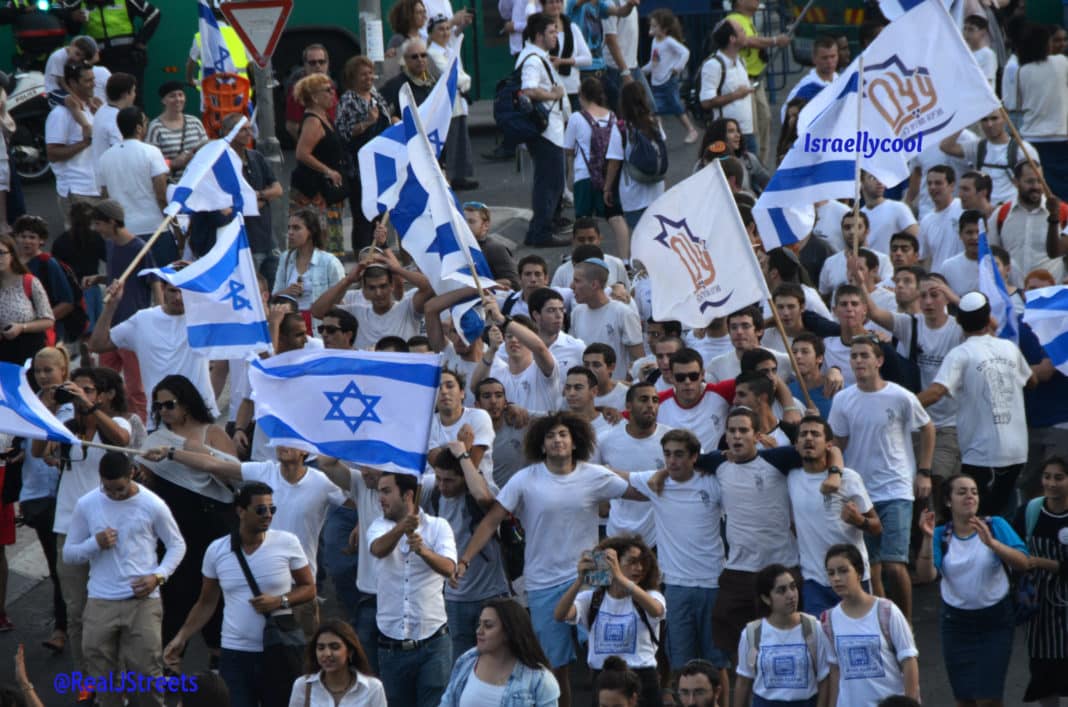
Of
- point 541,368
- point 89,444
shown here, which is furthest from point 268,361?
point 541,368

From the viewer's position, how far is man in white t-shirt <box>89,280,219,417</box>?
12867 mm

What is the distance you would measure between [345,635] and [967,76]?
566 centimetres

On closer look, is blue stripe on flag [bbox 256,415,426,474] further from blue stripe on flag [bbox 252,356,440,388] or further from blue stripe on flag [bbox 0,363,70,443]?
blue stripe on flag [bbox 0,363,70,443]

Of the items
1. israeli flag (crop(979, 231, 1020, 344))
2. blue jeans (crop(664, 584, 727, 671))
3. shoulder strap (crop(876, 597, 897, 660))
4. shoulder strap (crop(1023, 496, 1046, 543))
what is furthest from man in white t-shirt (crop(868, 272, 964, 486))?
shoulder strap (crop(876, 597, 897, 660))

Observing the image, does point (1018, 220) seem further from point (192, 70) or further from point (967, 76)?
point (192, 70)

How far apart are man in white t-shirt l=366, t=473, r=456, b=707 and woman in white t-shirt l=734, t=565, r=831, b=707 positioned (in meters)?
1.60

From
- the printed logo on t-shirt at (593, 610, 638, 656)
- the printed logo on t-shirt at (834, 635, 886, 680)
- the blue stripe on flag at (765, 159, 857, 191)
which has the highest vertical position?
the blue stripe on flag at (765, 159, 857, 191)

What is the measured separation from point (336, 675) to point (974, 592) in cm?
327

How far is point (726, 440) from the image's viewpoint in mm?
10758

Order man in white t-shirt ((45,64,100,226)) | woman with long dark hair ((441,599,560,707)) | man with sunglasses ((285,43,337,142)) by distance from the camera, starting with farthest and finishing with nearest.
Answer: man in white t-shirt ((45,64,100,226)), man with sunglasses ((285,43,337,142)), woman with long dark hair ((441,599,560,707))

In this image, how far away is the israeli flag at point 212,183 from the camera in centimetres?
1380

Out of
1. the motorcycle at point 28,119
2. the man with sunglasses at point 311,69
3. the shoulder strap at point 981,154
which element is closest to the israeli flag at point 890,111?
the shoulder strap at point 981,154

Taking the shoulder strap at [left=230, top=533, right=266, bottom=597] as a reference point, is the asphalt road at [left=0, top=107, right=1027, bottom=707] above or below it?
below

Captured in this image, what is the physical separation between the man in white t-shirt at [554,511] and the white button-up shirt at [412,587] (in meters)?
0.38
